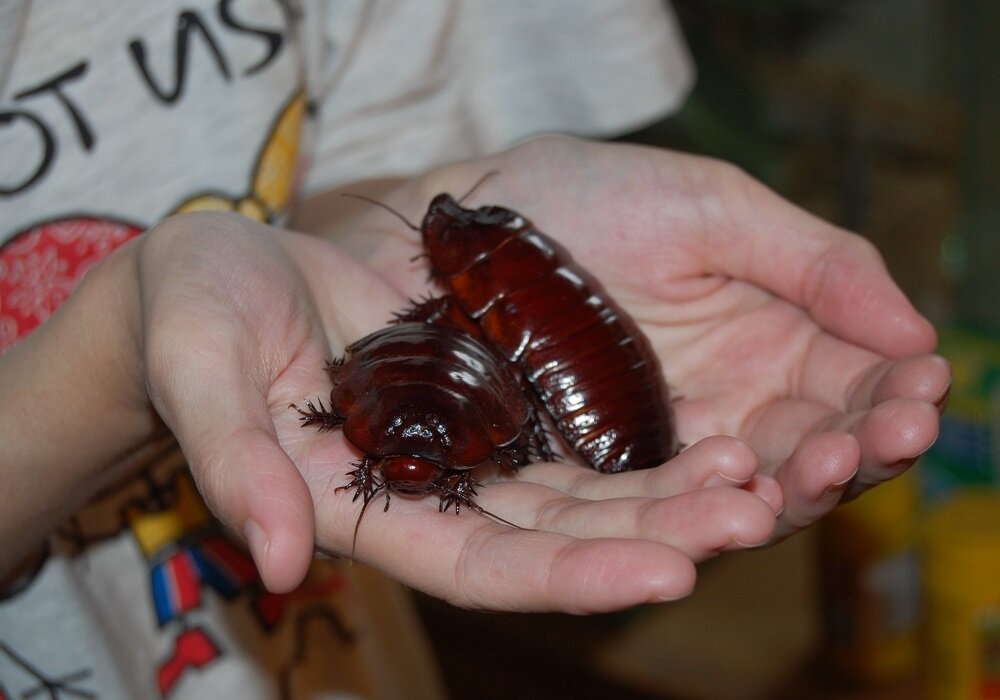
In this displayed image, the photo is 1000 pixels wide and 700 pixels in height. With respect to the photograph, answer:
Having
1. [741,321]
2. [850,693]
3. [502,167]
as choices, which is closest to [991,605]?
[850,693]

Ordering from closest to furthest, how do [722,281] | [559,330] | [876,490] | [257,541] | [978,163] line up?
1. [257,541]
2. [559,330]
3. [722,281]
4. [876,490]
5. [978,163]

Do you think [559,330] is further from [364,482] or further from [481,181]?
[364,482]

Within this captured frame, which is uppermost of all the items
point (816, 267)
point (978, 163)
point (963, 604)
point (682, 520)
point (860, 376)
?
point (682, 520)

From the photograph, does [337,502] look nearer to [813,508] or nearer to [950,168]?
[813,508]

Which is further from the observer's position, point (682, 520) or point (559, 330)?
point (559, 330)

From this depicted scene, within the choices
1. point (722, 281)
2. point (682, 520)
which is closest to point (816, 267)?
point (722, 281)

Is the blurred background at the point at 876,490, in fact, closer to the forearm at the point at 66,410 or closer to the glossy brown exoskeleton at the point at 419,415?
the glossy brown exoskeleton at the point at 419,415

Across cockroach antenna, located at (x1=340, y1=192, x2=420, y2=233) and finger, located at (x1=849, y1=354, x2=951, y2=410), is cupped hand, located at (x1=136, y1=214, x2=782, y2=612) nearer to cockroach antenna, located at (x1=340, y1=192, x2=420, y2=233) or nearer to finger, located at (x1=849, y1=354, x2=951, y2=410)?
finger, located at (x1=849, y1=354, x2=951, y2=410)

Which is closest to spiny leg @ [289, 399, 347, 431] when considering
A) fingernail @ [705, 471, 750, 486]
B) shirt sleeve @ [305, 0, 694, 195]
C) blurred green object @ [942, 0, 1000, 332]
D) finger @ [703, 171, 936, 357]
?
fingernail @ [705, 471, 750, 486]
